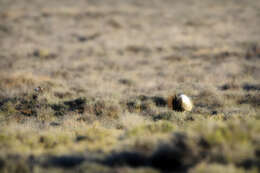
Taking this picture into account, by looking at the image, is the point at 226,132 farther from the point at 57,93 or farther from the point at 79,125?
the point at 57,93

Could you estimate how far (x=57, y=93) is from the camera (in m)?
9.81

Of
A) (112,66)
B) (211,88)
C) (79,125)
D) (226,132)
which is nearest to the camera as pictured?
(226,132)

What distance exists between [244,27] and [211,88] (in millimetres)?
15604

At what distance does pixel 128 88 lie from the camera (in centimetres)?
1079

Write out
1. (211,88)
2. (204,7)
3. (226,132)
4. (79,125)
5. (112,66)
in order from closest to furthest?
(226,132) → (79,125) → (211,88) → (112,66) → (204,7)

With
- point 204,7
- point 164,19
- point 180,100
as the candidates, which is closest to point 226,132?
point 180,100

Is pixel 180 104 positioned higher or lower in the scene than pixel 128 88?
lower

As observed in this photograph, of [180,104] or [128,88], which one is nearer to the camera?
[180,104]

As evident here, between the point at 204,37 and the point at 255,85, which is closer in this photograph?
the point at 255,85

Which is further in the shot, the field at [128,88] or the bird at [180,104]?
the bird at [180,104]

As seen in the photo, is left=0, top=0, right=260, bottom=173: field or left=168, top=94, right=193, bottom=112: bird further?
left=168, top=94, right=193, bottom=112: bird

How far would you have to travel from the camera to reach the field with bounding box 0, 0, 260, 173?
4.07 metres

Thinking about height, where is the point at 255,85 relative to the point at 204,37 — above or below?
below

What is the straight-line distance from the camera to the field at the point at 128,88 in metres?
4.07
